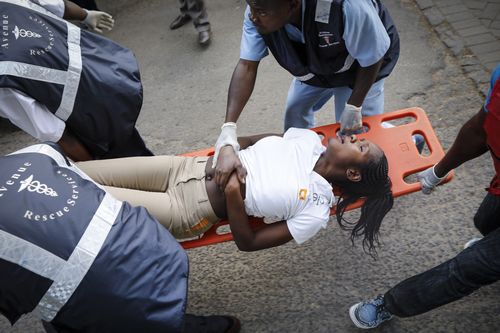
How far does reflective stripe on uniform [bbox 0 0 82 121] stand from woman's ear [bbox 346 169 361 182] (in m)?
1.28

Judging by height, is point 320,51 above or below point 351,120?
above

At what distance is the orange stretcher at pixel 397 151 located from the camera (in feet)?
6.75

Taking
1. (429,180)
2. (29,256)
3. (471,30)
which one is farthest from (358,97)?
(471,30)

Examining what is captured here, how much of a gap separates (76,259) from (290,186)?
0.93m

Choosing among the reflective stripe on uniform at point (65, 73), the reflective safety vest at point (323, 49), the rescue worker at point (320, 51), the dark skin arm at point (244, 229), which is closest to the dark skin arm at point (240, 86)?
the rescue worker at point (320, 51)

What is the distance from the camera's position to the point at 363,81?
6.64 feet

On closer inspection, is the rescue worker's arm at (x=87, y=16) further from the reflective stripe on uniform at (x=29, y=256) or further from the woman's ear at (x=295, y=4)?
the reflective stripe on uniform at (x=29, y=256)

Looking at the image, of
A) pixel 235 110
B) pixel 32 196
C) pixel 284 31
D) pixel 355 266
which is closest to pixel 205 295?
pixel 355 266

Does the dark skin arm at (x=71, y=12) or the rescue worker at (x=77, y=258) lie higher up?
the dark skin arm at (x=71, y=12)

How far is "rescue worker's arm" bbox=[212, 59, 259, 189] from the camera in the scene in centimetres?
198

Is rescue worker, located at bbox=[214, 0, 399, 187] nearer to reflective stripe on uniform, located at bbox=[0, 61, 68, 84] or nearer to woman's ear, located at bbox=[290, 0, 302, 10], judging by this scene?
woman's ear, located at bbox=[290, 0, 302, 10]

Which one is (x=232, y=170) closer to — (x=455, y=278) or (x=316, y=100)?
(x=316, y=100)

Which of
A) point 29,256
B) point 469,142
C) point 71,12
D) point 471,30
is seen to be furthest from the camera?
point 471,30

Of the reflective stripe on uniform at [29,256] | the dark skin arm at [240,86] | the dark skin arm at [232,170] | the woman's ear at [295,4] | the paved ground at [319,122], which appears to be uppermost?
the woman's ear at [295,4]
